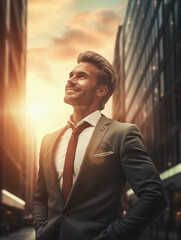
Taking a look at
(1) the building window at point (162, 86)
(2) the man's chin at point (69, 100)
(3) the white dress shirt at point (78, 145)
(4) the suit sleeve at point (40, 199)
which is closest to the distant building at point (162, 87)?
(1) the building window at point (162, 86)

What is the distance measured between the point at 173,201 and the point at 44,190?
36.7 m

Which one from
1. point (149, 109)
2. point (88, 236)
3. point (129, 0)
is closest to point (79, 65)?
point (88, 236)

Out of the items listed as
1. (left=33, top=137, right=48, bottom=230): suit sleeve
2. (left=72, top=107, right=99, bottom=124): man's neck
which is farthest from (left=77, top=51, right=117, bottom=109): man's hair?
(left=33, top=137, right=48, bottom=230): suit sleeve

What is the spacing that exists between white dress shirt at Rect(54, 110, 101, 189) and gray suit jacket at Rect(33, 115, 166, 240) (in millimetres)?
57

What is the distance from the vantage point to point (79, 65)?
8.98 ft

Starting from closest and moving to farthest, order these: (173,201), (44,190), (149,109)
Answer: (44,190) < (173,201) < (149,109)

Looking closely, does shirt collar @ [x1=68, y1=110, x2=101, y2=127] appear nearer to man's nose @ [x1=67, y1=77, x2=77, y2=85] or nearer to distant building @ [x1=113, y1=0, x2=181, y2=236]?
man's nose @ [x1=67, y1=77, x2=77, y2=85]

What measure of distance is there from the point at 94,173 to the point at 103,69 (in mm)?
726

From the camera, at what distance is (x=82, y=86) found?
8.76 ft

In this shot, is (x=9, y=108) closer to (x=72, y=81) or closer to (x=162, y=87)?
(x=162, y=87)

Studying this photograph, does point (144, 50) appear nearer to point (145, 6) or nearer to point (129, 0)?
point (145, 6)

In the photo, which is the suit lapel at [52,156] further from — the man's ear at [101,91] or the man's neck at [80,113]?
the man's ear at [101,91]

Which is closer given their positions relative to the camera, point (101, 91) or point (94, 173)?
point (94, 173)

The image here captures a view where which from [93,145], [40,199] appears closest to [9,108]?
[40,199]
